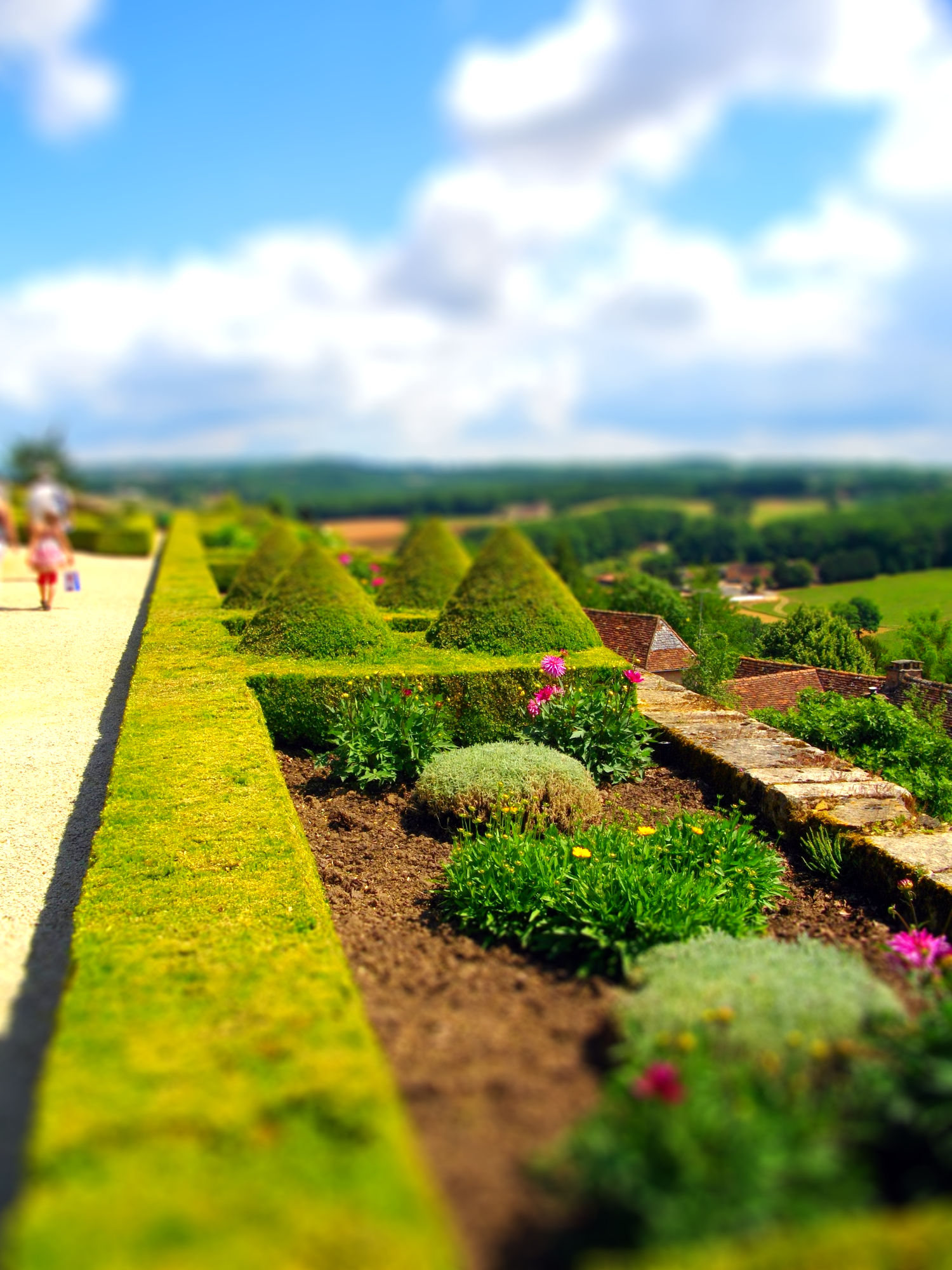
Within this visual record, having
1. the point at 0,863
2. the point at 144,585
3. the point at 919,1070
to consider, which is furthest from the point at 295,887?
the point at 144,585

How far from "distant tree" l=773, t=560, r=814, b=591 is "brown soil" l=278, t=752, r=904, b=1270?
4.53m

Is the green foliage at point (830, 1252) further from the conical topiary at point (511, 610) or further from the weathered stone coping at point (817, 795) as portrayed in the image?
the conical topiary at point (511, 610)

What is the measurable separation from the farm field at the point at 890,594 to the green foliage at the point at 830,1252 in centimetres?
754

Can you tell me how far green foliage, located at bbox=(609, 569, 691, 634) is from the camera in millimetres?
10164

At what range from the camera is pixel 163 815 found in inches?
207

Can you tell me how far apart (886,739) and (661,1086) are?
586 centimetres

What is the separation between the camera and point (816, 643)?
905 centimetres

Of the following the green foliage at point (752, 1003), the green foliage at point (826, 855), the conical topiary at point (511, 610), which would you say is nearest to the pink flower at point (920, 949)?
the green foliage at point (752, 1003)

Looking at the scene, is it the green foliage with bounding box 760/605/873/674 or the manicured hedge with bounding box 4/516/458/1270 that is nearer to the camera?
the manicured hedge with bounding box 4/516/458/1270

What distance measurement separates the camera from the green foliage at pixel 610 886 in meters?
4.32

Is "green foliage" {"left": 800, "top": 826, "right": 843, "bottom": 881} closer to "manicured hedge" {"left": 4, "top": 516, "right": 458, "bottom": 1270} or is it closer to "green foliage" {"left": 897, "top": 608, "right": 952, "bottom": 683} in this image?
"manicured hedge" {"left": 4, "top": 516, "right": 458, "bottom": 1270}

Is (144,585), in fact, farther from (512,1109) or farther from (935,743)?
(512,1109)

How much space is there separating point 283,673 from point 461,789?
2541mm

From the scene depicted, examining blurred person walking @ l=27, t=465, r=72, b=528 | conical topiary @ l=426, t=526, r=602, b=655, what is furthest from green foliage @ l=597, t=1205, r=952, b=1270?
blurred person walking @ l=27, t=465, r=72, b=528
